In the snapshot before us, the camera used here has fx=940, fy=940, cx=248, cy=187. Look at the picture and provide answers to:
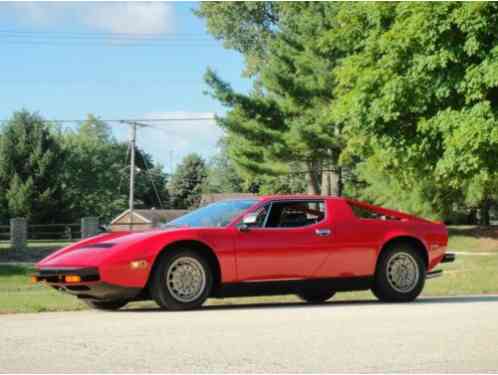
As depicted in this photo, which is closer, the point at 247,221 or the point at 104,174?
the point at 247,221

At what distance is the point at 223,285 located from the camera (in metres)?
10.4

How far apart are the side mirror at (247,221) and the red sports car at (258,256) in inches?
0.4

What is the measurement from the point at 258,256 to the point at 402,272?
6.68ft

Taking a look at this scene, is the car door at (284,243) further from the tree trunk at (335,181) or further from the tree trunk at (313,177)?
the tree trunk at (313,177)

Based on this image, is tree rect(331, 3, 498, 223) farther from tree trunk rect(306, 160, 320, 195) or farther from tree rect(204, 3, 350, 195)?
tree trunk rect(306, 160, 320, 195)

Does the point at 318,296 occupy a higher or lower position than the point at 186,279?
lower

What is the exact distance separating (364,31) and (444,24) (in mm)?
5797

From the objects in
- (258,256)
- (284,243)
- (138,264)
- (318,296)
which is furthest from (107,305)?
(318,296)

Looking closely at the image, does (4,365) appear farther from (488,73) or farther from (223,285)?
(488,73)

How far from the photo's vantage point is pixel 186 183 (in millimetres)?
125812

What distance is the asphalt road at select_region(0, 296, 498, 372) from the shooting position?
253 inches

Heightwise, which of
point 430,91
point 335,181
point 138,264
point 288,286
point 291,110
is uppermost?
point 291,110

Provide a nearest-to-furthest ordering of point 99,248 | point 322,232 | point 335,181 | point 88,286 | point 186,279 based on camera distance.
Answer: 1. point 88,286
2. point 99,248
3. point 186,279
4. point 322,232
5. point 335,181

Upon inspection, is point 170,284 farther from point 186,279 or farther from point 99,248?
point 99,248
